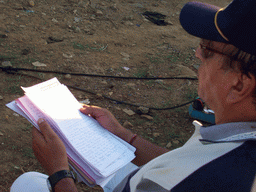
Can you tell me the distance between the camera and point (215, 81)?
105 cm

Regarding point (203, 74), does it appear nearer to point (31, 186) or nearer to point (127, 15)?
point (31, 186)

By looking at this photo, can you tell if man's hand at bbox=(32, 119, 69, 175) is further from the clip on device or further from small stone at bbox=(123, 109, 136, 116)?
the clip on device

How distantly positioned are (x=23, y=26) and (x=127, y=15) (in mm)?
2243

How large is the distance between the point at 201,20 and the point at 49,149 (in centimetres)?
91

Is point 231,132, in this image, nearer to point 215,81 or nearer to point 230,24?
point 215,81

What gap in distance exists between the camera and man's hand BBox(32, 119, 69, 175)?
133 centimetres

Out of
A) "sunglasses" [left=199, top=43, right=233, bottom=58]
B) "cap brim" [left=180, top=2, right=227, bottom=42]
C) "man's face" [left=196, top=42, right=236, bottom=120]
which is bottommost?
"man's face" [left=196, top=42, right=236, bottom=120]

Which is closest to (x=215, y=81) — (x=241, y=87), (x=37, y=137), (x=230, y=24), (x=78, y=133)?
(x=241, y=87)

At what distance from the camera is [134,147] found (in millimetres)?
1654

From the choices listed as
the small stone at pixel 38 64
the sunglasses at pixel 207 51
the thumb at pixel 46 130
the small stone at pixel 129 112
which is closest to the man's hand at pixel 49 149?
the thumb at pixel 46 130

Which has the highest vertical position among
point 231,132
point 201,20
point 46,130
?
point 201,20

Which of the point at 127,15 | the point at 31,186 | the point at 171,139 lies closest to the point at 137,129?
the point at 171,139

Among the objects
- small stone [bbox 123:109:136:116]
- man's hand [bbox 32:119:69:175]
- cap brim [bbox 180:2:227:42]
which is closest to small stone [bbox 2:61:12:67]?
small stone [bbox 123:109:136:116]

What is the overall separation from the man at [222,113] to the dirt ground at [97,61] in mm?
1552
